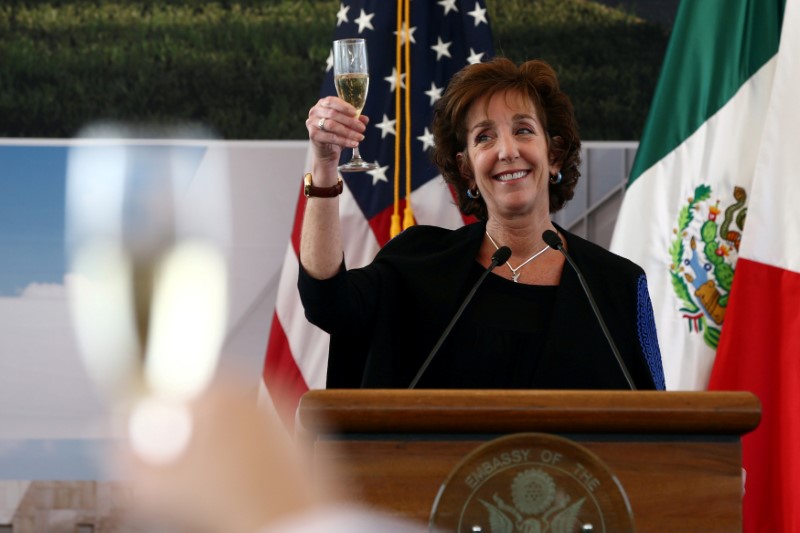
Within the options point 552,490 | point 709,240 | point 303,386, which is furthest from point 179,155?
point 552,490

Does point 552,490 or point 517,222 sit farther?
point 517,222

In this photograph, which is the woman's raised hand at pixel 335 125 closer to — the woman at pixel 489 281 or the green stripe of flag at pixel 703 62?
the woman at pixel 489 281

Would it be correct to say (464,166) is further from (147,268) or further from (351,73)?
(147,268)

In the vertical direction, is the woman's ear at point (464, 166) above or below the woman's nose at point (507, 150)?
above

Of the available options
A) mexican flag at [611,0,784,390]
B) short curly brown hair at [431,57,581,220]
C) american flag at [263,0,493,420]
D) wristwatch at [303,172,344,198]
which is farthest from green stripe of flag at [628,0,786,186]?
wristwatch at [303,172,344,198]

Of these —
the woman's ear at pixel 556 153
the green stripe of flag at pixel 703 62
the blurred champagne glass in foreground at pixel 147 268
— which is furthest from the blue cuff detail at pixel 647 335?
the blurred champagne glass in foreground at pixel 147 268

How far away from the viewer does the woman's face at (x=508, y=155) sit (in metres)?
2.04

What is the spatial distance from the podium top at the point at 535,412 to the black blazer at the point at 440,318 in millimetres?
531

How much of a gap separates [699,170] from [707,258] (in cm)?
29

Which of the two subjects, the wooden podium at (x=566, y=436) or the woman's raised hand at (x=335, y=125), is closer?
the wooden podium at (x=566, y=436)

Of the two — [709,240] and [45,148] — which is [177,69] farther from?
[709,240]

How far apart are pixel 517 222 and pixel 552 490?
0.89 metres

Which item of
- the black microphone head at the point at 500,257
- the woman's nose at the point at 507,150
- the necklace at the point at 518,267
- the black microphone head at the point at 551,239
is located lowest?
the black microphone head at the point at 500,257

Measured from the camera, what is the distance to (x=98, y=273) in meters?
3.72
